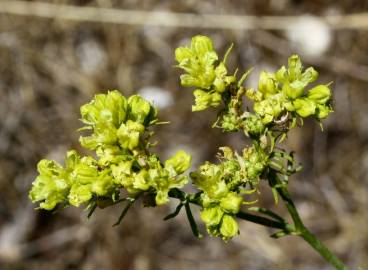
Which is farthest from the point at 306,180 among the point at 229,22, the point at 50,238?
the point at 50,238

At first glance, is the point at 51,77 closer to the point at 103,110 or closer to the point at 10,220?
the point at 10,220

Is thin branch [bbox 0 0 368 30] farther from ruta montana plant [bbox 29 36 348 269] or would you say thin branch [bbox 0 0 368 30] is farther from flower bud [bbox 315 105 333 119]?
flower bud [bbox 315 105 333 119]

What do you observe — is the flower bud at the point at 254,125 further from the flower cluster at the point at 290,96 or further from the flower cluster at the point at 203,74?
the flower cluster at the point at 203,74

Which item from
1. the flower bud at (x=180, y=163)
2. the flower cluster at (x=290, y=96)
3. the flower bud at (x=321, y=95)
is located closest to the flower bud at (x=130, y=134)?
the flower bud at (x=180, y=163)

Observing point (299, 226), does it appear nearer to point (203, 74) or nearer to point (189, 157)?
point (189, 157)

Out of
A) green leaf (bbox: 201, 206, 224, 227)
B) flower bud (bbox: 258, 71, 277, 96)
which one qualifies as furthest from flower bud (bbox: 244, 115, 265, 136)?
green leaf (bbox: 201, 206, 224, 227)

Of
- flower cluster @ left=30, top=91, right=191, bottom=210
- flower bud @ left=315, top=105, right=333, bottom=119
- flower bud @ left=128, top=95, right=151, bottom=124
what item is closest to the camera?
flower cluster @ left=30, top=91, right=191, bottom=210
